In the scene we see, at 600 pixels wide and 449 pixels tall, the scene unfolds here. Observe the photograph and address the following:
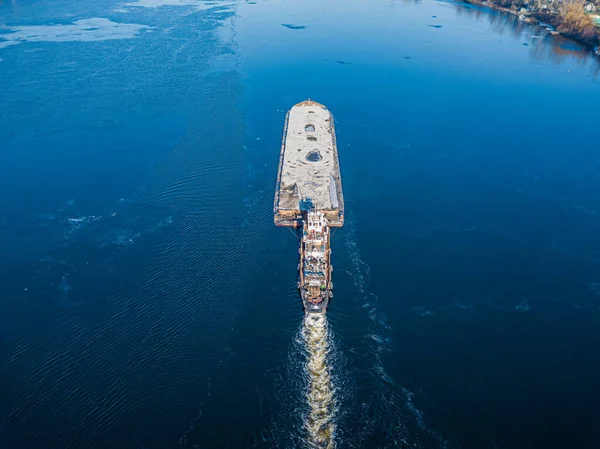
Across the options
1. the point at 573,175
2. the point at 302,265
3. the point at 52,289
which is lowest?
the point at 52,289

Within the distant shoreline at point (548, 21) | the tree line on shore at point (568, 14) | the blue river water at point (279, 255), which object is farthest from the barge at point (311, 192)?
the tree line on shore at point (568, 14)

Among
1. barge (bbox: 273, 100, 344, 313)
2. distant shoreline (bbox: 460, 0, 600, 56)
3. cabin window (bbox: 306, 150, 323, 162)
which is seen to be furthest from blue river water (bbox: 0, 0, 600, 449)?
distant shoreline (bbox: 460, 0, 600, 56)

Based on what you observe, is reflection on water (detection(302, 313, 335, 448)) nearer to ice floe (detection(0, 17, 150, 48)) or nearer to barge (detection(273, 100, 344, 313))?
barge (detection(273, 100, 344, 313))

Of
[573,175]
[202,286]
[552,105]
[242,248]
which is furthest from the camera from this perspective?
[552,105]

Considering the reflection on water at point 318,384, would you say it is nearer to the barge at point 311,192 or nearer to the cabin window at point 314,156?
the barge at point 311,192

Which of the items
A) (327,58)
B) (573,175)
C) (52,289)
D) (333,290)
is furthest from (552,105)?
(52,289)

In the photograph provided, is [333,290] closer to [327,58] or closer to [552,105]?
[552,105]

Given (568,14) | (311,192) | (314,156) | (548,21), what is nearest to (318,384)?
(311,192)
